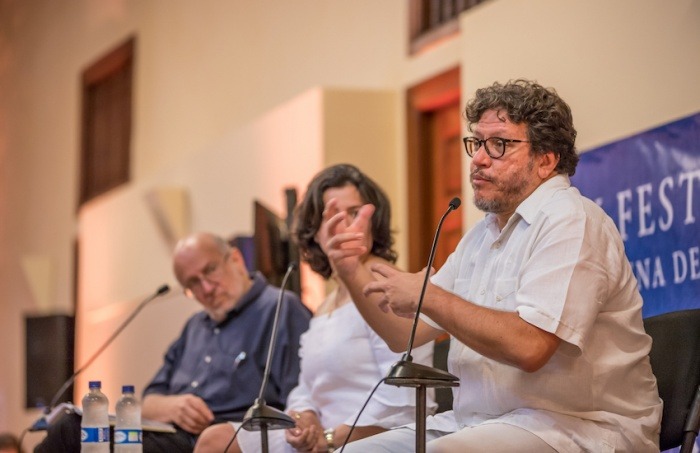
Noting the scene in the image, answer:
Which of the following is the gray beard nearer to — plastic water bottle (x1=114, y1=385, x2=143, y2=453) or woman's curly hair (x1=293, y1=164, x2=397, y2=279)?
woman's curly hair (x1=293, y1=164, x2=397, y2=279)

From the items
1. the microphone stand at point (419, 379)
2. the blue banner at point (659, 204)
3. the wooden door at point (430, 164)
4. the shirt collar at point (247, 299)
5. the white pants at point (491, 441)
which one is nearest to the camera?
the microphone stand at point (419, 379)

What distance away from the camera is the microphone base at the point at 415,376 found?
2.19 meters

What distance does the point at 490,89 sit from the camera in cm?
269

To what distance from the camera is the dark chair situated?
2559 millimetres

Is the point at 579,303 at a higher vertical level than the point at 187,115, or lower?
lower

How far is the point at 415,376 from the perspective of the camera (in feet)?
7.19

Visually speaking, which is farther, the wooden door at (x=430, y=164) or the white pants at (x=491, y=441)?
the wooden door at (x=430, y=164)

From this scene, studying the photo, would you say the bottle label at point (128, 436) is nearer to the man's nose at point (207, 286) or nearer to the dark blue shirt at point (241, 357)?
the dark blue shirt at point (241, 357)

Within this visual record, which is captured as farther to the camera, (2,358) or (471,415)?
(2,358)

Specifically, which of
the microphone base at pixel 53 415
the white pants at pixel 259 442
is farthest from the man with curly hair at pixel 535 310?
the microphone base at pixel 53 415

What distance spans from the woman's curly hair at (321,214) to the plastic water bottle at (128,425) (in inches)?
27.3

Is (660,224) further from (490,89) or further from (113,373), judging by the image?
(113,373)

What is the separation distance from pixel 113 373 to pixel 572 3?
187 inches

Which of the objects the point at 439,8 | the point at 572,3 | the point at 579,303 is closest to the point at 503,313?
the point at 579,303
